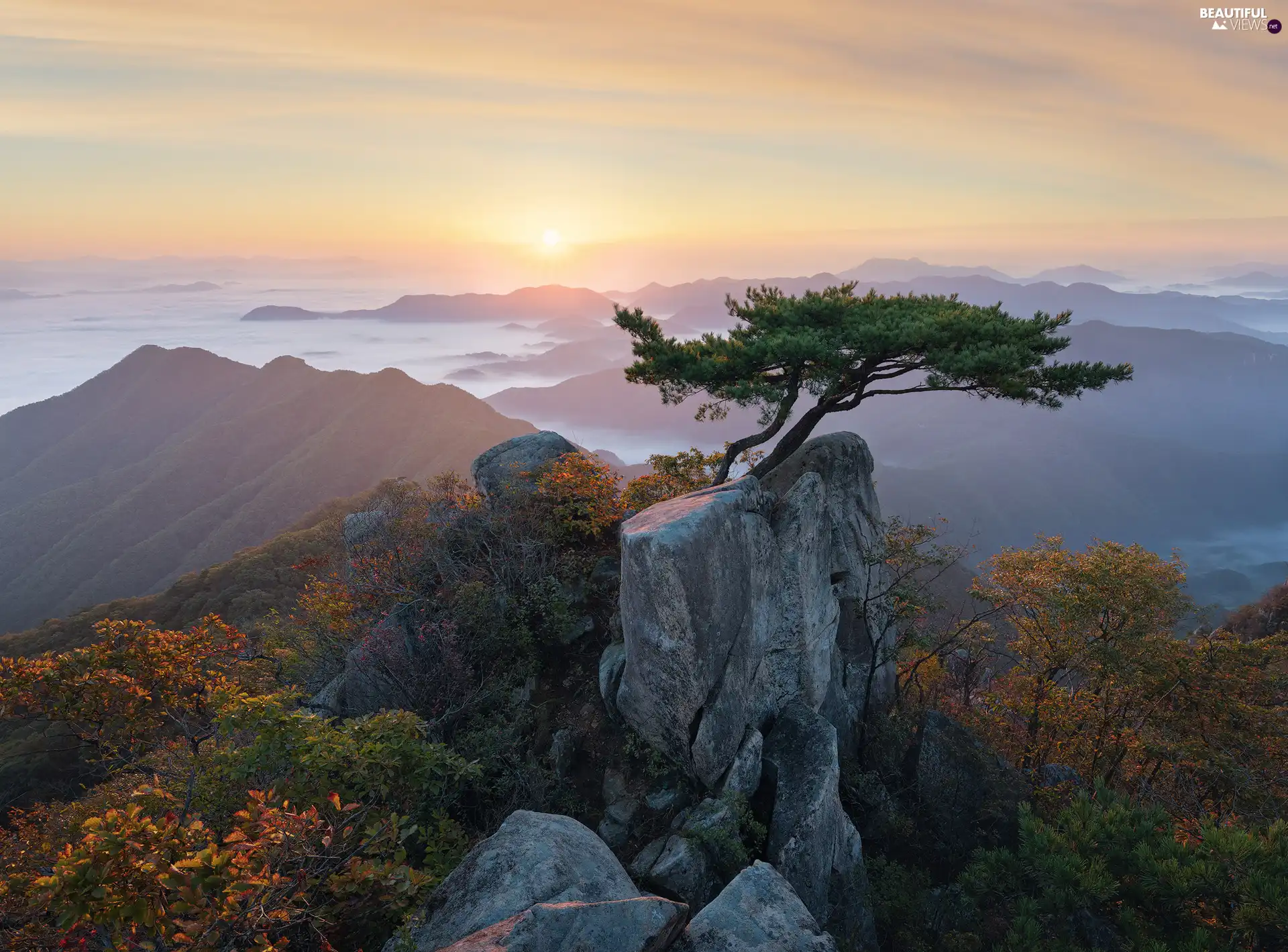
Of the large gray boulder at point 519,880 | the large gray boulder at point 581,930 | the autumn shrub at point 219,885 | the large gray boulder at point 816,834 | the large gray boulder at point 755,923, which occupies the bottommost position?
the large gray boulder at point 816,834

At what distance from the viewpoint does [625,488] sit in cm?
1830

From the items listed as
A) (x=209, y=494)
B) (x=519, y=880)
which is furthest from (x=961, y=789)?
(x=209, y=494)

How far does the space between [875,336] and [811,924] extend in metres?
11.7

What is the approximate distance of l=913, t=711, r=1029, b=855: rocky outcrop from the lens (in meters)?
15.4

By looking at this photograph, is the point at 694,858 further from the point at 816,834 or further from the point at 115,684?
the point at 115,684

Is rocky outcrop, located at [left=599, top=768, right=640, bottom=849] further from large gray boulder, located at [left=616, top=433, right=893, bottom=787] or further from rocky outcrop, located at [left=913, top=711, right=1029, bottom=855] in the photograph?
rocky outcrop, located at [left=913, top=711, right=1029, bottom=855]

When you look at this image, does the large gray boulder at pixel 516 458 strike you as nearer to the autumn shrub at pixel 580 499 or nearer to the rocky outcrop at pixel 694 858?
the autumn shrub at pixel 580 499

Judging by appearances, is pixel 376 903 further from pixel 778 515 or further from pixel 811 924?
pixel 778 515

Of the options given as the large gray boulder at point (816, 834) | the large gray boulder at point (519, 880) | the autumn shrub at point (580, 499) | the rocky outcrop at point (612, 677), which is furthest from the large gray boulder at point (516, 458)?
the large gray boulder at point (519, 880)

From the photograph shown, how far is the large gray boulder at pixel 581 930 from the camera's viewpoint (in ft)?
21.6

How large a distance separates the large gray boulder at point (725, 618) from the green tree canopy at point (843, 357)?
253 centimetres

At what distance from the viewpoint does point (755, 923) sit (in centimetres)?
772

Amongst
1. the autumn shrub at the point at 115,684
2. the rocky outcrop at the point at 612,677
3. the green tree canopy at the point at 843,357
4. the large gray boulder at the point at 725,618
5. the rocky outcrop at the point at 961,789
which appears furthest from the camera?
the rocky outcrop at the point at 961,789

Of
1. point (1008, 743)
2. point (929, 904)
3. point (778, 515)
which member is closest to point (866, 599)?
point (778, 515)
